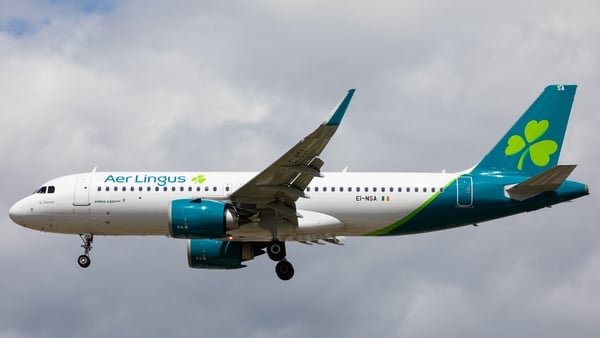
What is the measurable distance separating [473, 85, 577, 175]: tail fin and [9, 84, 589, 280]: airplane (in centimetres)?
4

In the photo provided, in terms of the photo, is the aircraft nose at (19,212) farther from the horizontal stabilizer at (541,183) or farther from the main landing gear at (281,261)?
the horizontal stabilizer at (541,183)

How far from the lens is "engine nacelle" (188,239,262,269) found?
55.1 metres

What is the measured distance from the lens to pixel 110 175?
5297cm

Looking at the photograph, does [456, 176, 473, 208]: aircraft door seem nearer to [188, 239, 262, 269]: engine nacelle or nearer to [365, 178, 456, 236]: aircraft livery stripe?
[365, 178, 456, 236]: aircraft livery stripe

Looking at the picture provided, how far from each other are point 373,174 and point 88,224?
12190 mm

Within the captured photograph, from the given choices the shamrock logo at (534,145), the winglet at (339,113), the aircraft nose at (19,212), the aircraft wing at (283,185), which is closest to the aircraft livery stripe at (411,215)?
the shamrock logo at (534,145)

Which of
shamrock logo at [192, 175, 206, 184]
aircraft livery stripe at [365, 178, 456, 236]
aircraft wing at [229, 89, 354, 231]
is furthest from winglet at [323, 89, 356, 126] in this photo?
shamrock logo at [192, 175, 206, 184]

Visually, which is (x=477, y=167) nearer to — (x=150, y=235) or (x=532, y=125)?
(x=532, y=125)

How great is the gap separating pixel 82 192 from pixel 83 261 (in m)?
3.26

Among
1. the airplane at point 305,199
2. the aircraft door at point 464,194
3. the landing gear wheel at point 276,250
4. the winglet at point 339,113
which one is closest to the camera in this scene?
the winglet at point 339,113

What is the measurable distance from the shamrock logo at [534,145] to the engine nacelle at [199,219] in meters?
12.6

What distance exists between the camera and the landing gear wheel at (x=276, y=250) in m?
52.2

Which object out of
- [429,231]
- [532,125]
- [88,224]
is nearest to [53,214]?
[88,224]

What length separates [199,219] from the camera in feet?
162
